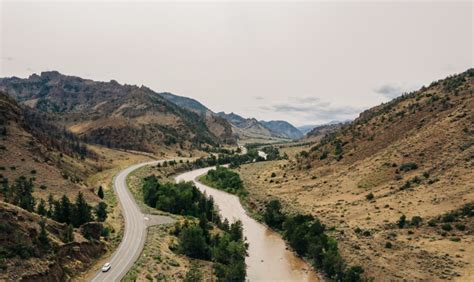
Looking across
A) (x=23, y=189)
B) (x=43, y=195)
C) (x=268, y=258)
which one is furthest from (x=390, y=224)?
(x=23, y=189)

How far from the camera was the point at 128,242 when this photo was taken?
5566cm

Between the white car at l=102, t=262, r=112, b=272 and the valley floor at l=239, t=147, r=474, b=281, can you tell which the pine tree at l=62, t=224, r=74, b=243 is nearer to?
the white car at l=102, t=262, r=112, b=272

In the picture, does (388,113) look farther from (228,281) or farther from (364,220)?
(228,281)

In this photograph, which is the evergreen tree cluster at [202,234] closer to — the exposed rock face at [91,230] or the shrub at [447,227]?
the exposed rock face at [91,230]

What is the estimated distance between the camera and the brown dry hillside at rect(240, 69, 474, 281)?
53312mm

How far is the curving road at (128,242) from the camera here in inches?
1738

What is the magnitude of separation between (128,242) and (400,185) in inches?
2267

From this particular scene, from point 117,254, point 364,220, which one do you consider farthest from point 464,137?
point 117,254

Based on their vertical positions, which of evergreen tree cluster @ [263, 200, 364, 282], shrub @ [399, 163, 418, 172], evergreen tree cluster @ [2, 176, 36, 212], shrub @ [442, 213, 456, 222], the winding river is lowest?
the winding river

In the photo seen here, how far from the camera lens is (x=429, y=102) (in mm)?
105000

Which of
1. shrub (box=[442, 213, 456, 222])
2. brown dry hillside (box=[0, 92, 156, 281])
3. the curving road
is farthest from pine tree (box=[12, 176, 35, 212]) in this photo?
shrub (box=[442, 213, 456, 222])

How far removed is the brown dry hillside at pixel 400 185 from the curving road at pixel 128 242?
3255 centimetres

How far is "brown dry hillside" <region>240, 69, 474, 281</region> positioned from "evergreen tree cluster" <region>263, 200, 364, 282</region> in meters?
2.74

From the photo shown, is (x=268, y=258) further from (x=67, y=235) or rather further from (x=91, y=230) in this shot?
(x=67, y=235)
